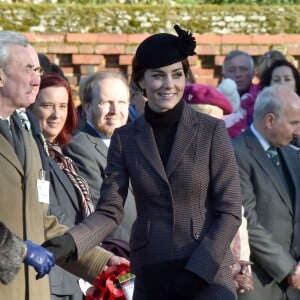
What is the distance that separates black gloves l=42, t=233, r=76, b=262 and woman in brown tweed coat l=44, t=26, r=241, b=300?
3 centimetres

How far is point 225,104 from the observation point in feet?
28.8

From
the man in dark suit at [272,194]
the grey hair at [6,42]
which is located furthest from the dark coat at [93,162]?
the grey hair at [6,42]

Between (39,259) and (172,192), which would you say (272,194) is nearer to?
(172,192)

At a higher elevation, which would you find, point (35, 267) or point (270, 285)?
point (35, 267)

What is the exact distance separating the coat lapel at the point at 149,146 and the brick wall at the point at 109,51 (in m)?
5.40

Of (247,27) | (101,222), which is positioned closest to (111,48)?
(247,27)

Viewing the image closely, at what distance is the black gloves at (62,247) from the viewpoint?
251 inches

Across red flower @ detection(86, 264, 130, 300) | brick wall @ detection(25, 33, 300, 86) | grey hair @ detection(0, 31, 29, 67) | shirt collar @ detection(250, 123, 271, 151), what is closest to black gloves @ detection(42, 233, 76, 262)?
red flower @ detection(86, 264, 130, 300)

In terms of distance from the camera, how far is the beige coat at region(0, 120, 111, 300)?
6363mm

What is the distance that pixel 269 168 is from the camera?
852 centimetres

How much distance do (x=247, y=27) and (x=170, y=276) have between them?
23.0ft

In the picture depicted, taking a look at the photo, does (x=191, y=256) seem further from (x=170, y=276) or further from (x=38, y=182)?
(x=38, y=182)

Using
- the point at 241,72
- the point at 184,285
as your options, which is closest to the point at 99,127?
the point at 184,285

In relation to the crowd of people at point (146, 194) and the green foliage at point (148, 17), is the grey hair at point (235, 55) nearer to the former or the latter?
the green foliage at point (148, 17)
